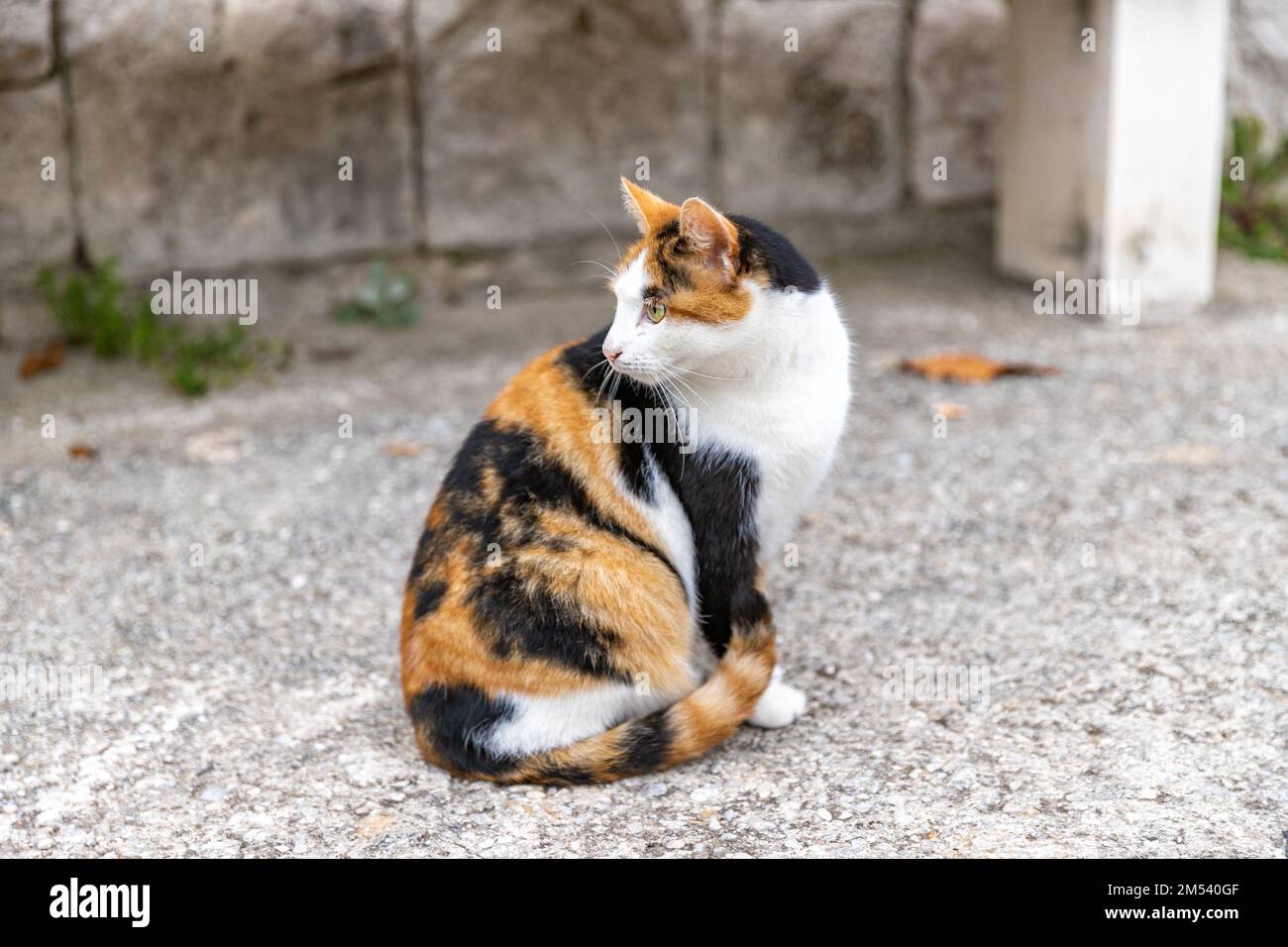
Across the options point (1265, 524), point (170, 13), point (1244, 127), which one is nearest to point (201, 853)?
point (1265, 524)

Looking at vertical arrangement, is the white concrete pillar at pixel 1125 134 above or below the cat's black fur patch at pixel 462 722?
above

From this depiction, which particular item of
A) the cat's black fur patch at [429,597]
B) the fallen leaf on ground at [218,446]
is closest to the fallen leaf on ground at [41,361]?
the fallen leaf on ground at [218,446]

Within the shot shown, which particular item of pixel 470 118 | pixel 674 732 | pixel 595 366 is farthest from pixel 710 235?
pixel 470 118

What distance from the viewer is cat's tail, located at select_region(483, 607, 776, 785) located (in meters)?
2.47

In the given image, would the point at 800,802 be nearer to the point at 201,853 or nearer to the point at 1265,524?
the point at 201,853

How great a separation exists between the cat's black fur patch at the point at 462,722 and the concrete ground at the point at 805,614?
0.07 m

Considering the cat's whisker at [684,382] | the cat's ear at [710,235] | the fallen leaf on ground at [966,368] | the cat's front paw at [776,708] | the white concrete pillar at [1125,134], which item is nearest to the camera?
the cat's ear at [710,235]

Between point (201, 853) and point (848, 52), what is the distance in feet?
14.0

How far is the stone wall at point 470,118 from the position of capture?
4.77 meters

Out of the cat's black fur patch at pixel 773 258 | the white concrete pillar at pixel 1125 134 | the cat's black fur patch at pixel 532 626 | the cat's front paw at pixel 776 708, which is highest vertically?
the white concrete pillar at pixel 1125 134

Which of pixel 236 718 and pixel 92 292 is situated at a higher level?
pixel 92 292

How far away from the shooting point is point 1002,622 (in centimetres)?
311

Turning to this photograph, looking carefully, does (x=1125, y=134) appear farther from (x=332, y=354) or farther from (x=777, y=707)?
(x=777, y=707)

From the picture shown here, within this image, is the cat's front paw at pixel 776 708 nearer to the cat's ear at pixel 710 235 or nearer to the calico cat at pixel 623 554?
the calico cat at pixel 623 554
